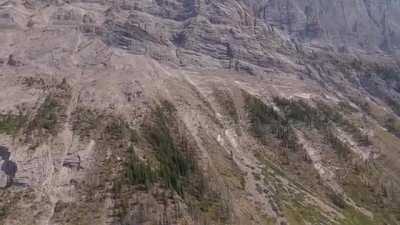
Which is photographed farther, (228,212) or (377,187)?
(377,187)

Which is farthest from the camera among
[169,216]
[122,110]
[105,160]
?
[122,110]

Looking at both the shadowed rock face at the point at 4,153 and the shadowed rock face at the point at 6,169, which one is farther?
the shadowed rock face at the point at 4,153

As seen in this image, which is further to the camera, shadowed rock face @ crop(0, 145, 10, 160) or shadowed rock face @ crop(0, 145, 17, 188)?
shadowed rock face @ crop(0, 145, 10, 160)

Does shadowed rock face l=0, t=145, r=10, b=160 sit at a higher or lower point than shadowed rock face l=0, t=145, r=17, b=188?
higher

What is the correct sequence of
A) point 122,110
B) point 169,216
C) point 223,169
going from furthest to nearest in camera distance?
1. point 122,110
2. point 223,169
3. point 169,216

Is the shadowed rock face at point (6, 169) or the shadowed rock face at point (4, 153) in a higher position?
the shadowed rock face at point (4, 153)

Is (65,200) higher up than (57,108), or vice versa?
(57,108)

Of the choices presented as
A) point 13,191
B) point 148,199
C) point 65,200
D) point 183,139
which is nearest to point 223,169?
point 183,139

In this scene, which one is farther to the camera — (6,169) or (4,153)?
(4,153)

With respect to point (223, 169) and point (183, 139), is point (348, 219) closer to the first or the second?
point (223, 169)

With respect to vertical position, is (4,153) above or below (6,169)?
above
